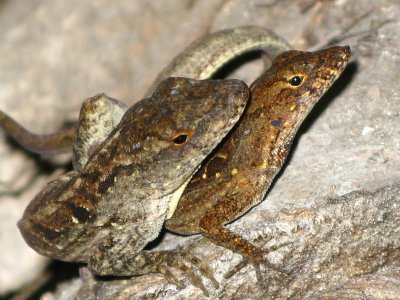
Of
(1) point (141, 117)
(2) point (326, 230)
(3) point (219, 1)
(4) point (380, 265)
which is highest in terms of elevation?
(1) point (141, 117)

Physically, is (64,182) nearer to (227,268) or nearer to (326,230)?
(227,268)

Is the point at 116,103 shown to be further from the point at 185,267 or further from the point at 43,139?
the point at 185,267

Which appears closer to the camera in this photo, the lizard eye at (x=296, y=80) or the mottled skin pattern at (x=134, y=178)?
the mottled skin pattern at (x=134, y=178)

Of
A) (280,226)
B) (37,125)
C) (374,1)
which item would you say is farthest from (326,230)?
(37,125)

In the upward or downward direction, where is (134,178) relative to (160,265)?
upward

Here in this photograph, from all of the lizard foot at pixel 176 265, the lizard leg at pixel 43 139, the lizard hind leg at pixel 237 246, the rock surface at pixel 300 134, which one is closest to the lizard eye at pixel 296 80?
the rock surface at pixel 300 134

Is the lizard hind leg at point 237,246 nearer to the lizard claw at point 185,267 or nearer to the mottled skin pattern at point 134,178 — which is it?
the lizard claw at point 185,267

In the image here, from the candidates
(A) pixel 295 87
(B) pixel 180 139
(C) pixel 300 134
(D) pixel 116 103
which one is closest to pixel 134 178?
(B) pixel 180 139
